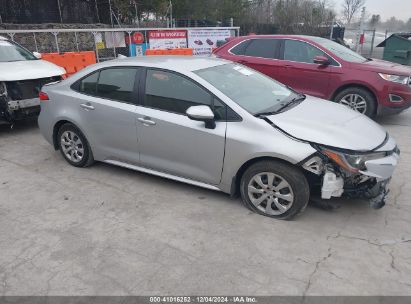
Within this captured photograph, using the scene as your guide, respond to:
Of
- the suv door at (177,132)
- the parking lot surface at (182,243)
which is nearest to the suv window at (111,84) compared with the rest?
the suv door at (177,132)

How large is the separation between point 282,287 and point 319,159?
1233 millimetres

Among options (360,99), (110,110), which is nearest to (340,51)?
(360,99)

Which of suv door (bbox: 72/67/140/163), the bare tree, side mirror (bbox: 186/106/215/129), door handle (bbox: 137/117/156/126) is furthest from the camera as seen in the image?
the bare tree

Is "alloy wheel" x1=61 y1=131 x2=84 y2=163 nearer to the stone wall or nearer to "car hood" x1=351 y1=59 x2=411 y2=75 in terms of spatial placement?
"car hood" x1=351 y1=59 x2=411 y2=75

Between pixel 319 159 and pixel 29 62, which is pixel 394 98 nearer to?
pixel 319 159

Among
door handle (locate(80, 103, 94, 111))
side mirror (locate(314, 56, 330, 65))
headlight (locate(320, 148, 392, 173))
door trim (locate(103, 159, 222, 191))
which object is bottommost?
door trim (locate(103, 159, 222, 191))

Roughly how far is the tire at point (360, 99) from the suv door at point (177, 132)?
4.07 meters

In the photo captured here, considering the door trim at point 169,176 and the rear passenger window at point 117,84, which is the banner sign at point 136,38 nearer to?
the rear passenger window at point 117,84

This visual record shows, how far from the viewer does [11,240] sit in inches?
138

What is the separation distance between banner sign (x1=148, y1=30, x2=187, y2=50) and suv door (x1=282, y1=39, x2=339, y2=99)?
658 centimetres

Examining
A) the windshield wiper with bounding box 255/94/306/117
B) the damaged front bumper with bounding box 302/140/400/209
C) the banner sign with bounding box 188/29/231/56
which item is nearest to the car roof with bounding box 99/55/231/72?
the windshield wiper with bounding box 255/94/306/117

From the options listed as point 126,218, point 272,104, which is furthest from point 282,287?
point 272,104

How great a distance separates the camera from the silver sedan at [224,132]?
3.50 metres

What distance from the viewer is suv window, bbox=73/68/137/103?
14.6 feet
